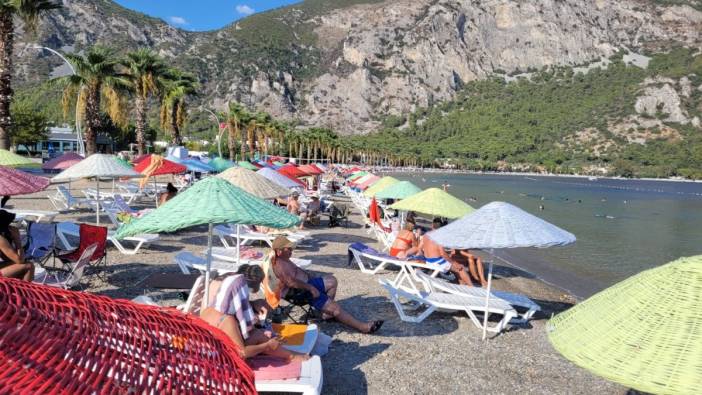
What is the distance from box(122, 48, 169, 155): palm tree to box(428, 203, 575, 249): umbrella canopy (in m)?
25.5

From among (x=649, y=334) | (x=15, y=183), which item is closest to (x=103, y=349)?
(x=649, y=334)

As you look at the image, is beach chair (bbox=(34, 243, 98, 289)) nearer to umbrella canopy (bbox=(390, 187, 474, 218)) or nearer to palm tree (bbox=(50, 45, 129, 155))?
umbrella canopy (bbox=(390, 187, 474, 218))

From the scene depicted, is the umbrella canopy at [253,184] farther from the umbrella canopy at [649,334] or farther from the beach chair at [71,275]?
the umbrella canopy at [649,334]

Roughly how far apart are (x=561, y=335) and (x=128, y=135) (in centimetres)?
7454

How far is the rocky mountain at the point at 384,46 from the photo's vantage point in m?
153

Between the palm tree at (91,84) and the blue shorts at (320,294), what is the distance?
21245 millimetres

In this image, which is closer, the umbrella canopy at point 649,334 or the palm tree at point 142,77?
the umbrella canopy at point 649,334

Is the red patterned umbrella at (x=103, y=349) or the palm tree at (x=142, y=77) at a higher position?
the palm tree at (x=142, y=77)

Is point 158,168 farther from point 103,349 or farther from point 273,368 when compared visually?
point 103,349

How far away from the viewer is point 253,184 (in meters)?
8.66

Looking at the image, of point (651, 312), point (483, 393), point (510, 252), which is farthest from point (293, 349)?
point (510, 252)

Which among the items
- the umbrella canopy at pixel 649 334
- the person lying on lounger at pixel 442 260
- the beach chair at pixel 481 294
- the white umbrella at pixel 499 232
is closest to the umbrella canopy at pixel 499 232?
the white umbrella at pixel 499 232

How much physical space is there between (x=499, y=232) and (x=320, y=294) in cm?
225

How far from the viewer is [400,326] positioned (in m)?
6.58
